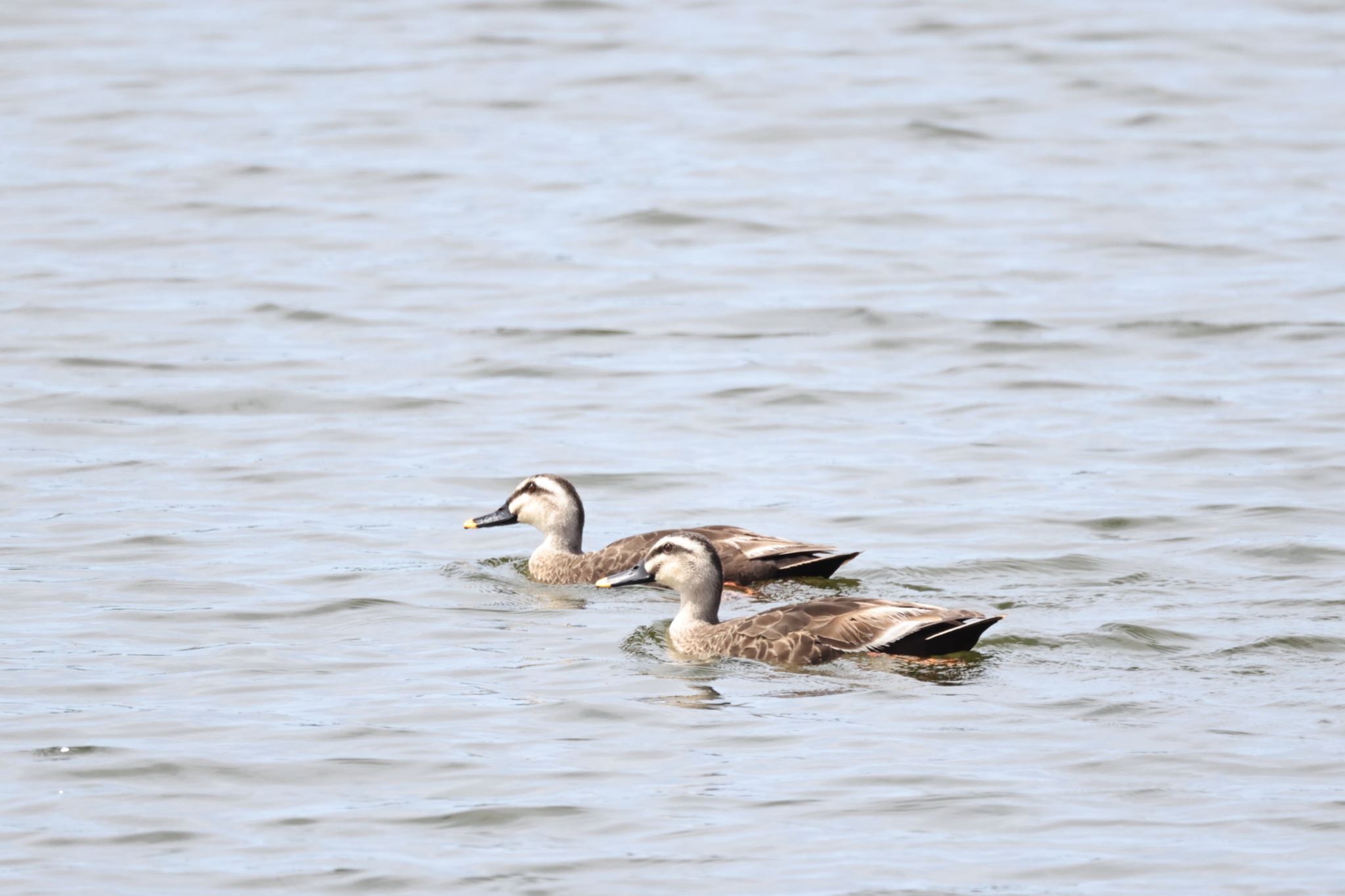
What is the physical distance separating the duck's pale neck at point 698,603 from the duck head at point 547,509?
6.92ft

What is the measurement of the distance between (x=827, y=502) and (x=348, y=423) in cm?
444

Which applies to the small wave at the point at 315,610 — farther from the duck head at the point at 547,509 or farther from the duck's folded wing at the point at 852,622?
the duck's folded wing at the point at 852,622

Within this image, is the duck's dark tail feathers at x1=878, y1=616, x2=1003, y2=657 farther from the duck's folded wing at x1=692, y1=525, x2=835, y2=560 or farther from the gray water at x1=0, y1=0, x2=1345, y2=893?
the duck's folded wing at x1=692, y1=525, x2=835, y2=560

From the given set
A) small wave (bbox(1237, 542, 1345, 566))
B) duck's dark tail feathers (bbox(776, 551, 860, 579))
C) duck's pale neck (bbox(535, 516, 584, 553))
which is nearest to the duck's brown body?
duck's dark tail feathers (bbox(776, 551, 860, 579))

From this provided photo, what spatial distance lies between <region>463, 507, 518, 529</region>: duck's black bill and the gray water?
12.2 inches

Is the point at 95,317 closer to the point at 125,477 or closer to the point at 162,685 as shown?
the point at 125,477

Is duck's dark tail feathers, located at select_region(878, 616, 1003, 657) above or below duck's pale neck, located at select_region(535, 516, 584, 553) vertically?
above

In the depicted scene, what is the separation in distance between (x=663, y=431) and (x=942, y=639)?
6.61 meters

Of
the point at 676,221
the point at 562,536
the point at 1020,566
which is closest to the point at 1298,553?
the point at 1020,566

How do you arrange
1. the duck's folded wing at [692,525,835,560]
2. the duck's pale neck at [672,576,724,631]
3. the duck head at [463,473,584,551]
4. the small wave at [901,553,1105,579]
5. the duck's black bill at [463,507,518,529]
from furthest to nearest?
the duck's black bill at [463,507,518,529], the duck head at [463,473,584,551], the small wave at [901,553,1105,579], the duck's folded wing at [692,525,835,560], the duck's pale neck at [672,576,724,631]

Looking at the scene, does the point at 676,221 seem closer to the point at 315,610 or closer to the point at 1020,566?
the point at 1020,566

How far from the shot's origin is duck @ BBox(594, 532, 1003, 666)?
11.3 metres

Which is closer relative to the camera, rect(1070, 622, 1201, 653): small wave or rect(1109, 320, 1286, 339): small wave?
rect(1070, 622, 1201, 653): small wave

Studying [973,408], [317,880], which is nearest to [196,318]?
[973,408]
